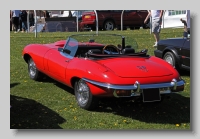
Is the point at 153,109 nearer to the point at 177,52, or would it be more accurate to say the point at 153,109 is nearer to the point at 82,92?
the point at 82,92

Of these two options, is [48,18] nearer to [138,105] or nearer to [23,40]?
[23,40]

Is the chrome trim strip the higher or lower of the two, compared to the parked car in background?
lower

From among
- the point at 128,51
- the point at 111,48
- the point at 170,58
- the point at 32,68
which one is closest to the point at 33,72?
the point at 32,68

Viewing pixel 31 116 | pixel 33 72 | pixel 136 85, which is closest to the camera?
pixel 136 85

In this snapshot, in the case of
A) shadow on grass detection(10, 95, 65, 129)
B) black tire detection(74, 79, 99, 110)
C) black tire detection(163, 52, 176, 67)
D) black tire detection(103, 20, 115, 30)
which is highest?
black tire detection(103, 20, 115, 30)

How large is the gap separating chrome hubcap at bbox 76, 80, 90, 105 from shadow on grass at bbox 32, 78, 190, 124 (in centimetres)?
25

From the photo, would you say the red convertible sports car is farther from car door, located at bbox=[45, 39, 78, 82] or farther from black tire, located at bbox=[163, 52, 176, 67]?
black tire, located at bbox=[163, 52, 176, 67]

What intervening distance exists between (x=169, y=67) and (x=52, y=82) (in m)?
2.66

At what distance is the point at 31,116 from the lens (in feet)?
18.6

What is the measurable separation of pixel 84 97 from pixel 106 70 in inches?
26.2

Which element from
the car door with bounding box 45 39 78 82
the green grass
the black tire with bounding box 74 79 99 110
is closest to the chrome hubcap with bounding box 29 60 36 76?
the green grass

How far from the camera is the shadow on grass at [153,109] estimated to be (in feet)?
18.4

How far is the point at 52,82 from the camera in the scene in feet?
24.9

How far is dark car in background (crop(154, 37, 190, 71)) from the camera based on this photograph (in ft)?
25.8
